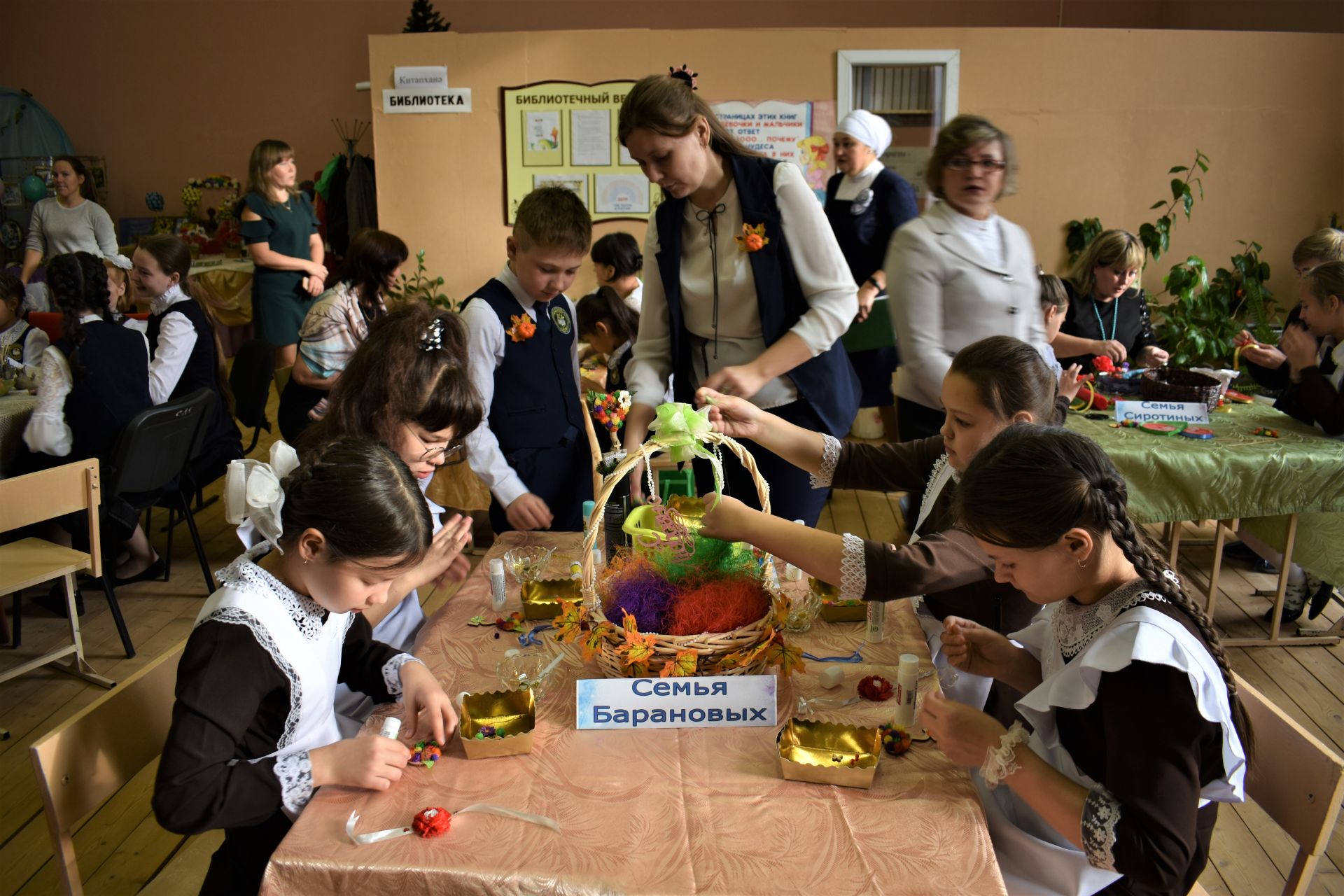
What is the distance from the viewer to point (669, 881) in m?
1.06

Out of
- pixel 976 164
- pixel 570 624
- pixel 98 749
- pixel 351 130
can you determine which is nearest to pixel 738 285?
pixel 976 164

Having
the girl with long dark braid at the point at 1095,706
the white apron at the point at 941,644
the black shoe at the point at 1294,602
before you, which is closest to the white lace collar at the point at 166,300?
the white apron at the point at 941,644

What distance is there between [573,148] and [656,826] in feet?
18.7

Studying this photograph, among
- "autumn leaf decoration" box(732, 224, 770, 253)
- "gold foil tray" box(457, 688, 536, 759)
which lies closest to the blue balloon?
"autumn leaf decoration" box(732, 224, 770, 253)

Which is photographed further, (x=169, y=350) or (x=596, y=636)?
(x=169, y=350)

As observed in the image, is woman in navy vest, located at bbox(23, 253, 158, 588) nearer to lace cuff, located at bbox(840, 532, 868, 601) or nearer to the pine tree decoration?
lace cuff, located at bbox(840, 532, 868, 601)

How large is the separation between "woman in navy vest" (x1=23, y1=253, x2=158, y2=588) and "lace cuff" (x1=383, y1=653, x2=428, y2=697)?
2.12 meters

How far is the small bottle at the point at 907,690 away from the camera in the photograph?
4.43 ft

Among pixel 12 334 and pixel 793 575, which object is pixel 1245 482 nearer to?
pixel 793 575

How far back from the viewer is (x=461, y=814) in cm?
117

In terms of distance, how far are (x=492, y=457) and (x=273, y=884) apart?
1250mm

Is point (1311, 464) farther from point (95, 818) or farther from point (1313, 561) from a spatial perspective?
point (95, 818)

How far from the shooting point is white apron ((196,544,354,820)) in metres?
1.29

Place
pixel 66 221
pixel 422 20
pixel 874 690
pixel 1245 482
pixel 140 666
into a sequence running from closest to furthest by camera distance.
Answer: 1. pixel 874 690
2. pixel 1245 482
3. pixel 140 666
4. pixel 66 221
5. pixel 422 20
